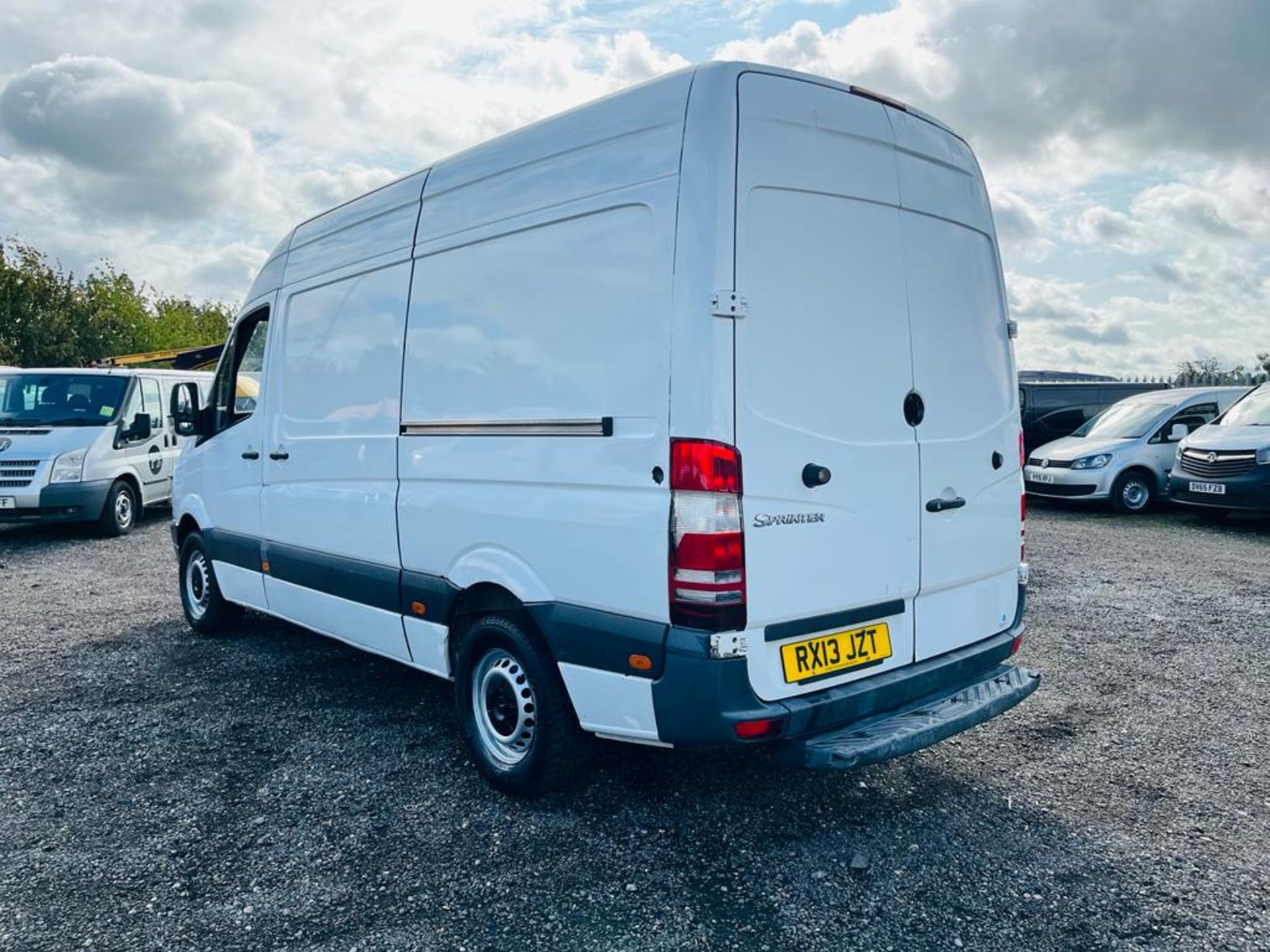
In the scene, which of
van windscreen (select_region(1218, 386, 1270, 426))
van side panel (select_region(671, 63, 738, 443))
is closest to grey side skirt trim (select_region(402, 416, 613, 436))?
van side panel (select_region(671, 63, 738, 443))

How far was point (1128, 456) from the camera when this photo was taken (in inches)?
508

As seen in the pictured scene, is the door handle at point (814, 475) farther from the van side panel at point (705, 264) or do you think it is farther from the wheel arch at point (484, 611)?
the wheel arch at point (484, 611)

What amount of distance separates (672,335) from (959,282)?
4.72 ft

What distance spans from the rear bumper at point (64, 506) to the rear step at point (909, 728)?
31.8ft

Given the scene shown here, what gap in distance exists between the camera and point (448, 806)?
3844 millimetres

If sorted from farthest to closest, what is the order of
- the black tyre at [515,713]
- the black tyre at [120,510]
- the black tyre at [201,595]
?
the black tyre at [120,510]
the black tyre at [201,595]
the black tyre at [515,713]

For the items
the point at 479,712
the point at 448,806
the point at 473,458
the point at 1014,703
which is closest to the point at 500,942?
the point at 448,806

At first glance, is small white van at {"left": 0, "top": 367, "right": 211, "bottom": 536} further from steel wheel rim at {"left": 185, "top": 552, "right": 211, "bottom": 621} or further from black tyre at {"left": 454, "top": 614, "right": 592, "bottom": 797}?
black tyre at {"left": 454, "top": 614, "right": 592, "bottom": 797}

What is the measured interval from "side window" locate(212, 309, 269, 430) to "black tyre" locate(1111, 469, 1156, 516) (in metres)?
11.1

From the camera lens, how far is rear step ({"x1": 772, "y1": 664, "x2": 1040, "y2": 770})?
3.22m

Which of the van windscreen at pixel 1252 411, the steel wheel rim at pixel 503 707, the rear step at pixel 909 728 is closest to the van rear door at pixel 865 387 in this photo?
the rear step at pixel 909 728

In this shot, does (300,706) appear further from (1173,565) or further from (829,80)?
(1173,565)

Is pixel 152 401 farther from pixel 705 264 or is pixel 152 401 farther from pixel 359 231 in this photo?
pixel 705 264

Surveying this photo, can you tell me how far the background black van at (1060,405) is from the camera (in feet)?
50.3
